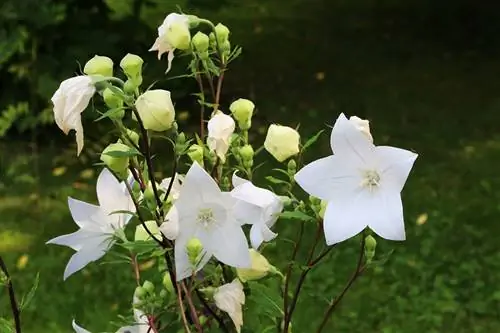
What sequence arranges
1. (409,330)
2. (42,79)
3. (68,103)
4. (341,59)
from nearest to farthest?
(68,103)
(409,330)
(42,79)
(341,59)

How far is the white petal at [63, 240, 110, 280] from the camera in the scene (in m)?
1.30

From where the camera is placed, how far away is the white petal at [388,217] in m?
1.16

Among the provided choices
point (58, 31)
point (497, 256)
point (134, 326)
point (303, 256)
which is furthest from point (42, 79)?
point (134, 326)

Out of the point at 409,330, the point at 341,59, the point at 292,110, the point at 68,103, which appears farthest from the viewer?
the point at 341,59

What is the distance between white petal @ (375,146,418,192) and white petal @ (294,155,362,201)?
0.12 feet

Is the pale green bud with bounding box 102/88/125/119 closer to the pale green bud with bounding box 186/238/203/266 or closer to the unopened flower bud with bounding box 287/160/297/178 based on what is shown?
the pale green bud with bounding box 186/238/203/266

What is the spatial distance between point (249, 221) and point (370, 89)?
6.50 meters

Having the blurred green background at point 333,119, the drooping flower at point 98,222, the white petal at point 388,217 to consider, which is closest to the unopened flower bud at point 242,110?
the drooping flower at point 98,222

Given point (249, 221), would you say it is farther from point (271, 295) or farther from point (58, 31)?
point (58, 31)

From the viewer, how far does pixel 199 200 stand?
1.19 metres

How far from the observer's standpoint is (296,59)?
8.61m

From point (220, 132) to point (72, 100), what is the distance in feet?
0.83

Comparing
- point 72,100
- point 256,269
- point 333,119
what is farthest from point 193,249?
point 333,119

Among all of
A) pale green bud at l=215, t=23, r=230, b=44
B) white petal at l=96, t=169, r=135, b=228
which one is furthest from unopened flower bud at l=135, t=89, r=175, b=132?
pale green bud at l=215, t=23, r=230, b=44
